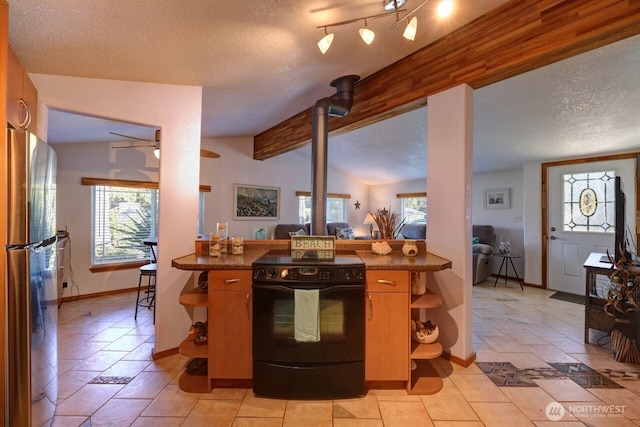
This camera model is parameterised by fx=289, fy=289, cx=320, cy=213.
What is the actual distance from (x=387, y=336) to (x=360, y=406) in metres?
0.44

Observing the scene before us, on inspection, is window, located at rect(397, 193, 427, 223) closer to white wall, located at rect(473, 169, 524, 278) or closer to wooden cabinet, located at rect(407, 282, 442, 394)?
white wall, located at rect(473, 169, 524, 278)

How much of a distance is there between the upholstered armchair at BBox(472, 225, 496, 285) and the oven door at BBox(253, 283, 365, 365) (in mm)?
3557

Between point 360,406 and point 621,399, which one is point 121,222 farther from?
point 621,399

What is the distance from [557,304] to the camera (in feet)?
12.2

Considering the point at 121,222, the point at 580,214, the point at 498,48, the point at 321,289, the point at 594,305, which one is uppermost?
the point at 498,48

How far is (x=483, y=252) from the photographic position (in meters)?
4.69

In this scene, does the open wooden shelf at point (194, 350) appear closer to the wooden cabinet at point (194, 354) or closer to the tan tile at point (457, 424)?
the wooden cabinet at point (194, 354)

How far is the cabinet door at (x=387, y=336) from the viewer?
190cm

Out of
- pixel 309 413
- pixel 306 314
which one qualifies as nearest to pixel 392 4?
pixel 306 314

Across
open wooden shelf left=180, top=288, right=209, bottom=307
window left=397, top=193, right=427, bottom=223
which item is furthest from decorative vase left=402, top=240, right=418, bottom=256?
window left=397, top=193, right=427, bottom=223

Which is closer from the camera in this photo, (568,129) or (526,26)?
(526,26)

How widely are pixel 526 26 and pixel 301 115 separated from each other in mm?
2533

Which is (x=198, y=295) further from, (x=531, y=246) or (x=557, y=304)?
(x=531, y=246)

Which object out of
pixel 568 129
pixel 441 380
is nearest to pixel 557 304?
pixel 568 129
